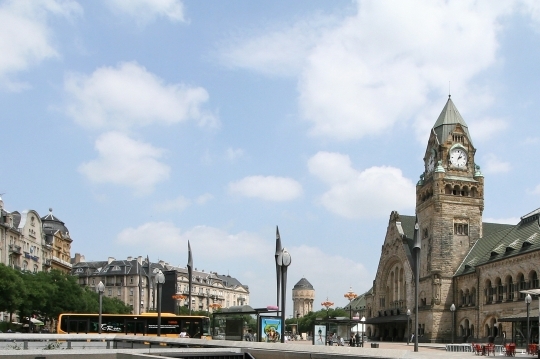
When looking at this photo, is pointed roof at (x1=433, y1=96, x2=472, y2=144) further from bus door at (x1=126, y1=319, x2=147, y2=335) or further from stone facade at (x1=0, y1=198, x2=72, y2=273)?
stone facade at (x1=0, y1=198, x2=72, y2=273)

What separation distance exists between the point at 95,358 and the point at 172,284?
52114 millimetres

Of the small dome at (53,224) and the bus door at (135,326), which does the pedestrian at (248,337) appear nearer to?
the bus door at (135,326)

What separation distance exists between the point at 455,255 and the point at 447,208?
19.2ft

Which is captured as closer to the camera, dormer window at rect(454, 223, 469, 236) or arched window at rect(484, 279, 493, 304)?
arched window at rect(484, 279, 493, 304)

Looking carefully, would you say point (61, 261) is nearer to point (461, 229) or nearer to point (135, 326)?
point (135, 326)

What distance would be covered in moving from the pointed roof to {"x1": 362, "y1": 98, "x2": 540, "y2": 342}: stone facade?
0.42ft

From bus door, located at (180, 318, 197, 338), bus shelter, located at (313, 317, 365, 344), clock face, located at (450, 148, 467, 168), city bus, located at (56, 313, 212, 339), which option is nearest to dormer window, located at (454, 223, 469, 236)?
clock face, located at (450, 148, 467, 168)

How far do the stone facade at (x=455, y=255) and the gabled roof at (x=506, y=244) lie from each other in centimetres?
11

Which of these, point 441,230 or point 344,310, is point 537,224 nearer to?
point 441,230

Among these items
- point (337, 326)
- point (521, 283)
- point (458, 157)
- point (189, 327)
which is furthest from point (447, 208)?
point (337, 326)

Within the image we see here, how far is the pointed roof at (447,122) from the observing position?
91250 mm

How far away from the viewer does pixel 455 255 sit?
8800 cm

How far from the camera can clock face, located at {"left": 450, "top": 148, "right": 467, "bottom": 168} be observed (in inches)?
3570

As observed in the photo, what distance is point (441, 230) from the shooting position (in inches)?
3469
